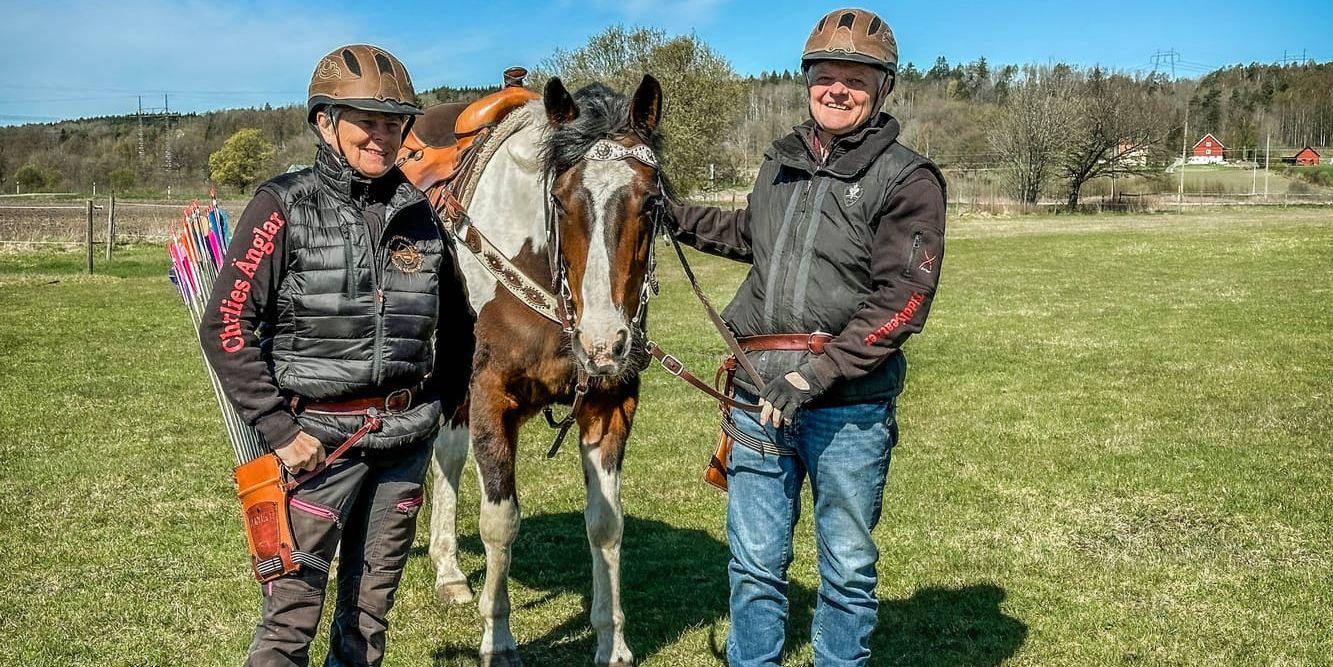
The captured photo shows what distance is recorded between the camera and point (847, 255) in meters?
2.81

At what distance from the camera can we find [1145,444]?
7707 millimetres

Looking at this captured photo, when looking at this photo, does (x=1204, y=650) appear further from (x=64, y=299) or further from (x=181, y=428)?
(x=64, y=299)

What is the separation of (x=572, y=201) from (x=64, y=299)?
16.7 meters

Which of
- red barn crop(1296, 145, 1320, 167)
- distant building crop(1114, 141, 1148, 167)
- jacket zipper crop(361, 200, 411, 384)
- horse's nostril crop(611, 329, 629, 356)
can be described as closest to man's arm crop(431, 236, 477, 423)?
jacket zipper crop(361, 200, 411, 384)

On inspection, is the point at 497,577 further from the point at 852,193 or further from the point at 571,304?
the point at 852,193

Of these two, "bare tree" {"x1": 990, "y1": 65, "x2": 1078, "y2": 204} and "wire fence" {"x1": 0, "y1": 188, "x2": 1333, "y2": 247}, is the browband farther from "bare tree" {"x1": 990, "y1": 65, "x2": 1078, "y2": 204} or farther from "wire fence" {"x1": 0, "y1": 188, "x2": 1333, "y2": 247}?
"bare tree" {"x1": 990, "y1": 65, "x2": 1078, "y2": 204}

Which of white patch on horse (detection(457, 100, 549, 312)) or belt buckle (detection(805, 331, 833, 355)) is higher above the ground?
white patch on horse (detection(457, 100, 549, 312))

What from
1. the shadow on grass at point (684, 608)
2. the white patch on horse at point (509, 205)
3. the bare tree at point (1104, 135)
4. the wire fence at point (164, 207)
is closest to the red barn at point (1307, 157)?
the wire fence at point (164, 207)

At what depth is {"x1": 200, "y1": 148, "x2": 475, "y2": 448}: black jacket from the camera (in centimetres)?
251

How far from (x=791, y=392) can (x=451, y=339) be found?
106 cm

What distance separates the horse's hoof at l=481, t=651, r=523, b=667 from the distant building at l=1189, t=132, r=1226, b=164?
93.8 meters

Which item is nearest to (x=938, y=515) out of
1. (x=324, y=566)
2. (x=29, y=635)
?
(x=324, y=566)

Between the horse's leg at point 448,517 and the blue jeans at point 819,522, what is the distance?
7.04 ft

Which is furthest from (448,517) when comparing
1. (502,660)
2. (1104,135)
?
(1104,135)
